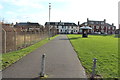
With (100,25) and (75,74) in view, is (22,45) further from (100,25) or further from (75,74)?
(100,25)

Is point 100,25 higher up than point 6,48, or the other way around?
point 100,25

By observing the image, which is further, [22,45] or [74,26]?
[74,26]

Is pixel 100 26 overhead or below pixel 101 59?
overhead

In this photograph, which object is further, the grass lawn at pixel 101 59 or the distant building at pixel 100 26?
the distant building at pixel 100 26

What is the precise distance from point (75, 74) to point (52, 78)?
108 centimetres

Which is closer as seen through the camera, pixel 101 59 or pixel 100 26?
pixel 101 59

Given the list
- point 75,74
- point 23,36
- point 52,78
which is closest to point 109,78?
point 75,74

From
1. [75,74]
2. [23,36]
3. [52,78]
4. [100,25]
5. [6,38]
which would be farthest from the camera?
[100,25]

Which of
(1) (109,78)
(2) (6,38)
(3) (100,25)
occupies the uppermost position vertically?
(3) (100,25)

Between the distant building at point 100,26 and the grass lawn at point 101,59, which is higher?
the distant building at point 100,26

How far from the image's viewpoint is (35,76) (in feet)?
19.8

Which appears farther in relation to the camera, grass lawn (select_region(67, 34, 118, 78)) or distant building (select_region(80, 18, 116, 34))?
distant building (select_region(80, 18, 116, 34))

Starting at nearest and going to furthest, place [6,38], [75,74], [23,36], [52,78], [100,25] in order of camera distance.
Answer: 1. [52,78]
2. [75,74]
3. [6,38]
4. [23,36]
5. [100,25]

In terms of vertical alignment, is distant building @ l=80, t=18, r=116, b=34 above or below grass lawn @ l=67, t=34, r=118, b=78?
above
